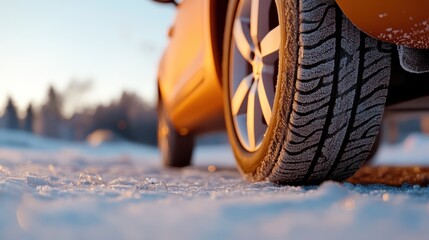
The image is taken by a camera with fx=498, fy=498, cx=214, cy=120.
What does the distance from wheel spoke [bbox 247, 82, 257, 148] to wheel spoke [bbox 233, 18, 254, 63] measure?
0.14m

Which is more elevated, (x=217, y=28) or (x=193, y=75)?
(x=217, y=28)

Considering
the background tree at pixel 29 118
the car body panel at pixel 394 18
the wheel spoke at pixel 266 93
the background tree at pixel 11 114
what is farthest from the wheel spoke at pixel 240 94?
the background tree at pixel 29 118

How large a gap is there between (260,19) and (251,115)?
0.39 metres

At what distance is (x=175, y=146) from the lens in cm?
452

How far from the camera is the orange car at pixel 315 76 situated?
1388 millimetres

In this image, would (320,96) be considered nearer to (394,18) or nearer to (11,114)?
(394,18)

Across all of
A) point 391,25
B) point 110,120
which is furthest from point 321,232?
point 110,120

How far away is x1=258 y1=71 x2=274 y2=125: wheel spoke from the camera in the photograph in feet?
6.14

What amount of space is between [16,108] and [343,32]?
31.9m

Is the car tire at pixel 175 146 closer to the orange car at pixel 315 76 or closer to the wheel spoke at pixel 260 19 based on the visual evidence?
the orange car at pixel 315 76

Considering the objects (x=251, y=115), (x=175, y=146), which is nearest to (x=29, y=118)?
(x=175, y=146)

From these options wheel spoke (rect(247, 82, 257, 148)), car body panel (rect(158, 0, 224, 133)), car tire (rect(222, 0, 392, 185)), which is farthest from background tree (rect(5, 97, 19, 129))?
car tire (rect(222, 0, 392, 185))

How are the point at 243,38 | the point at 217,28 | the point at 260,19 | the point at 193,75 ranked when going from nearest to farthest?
the point at 260,19, the point at 243,38, the point at 217,28, the point at 193,75

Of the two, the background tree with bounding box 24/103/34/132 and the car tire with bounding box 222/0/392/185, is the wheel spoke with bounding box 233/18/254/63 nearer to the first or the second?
the car tire with bounding box 222/0/392/185
